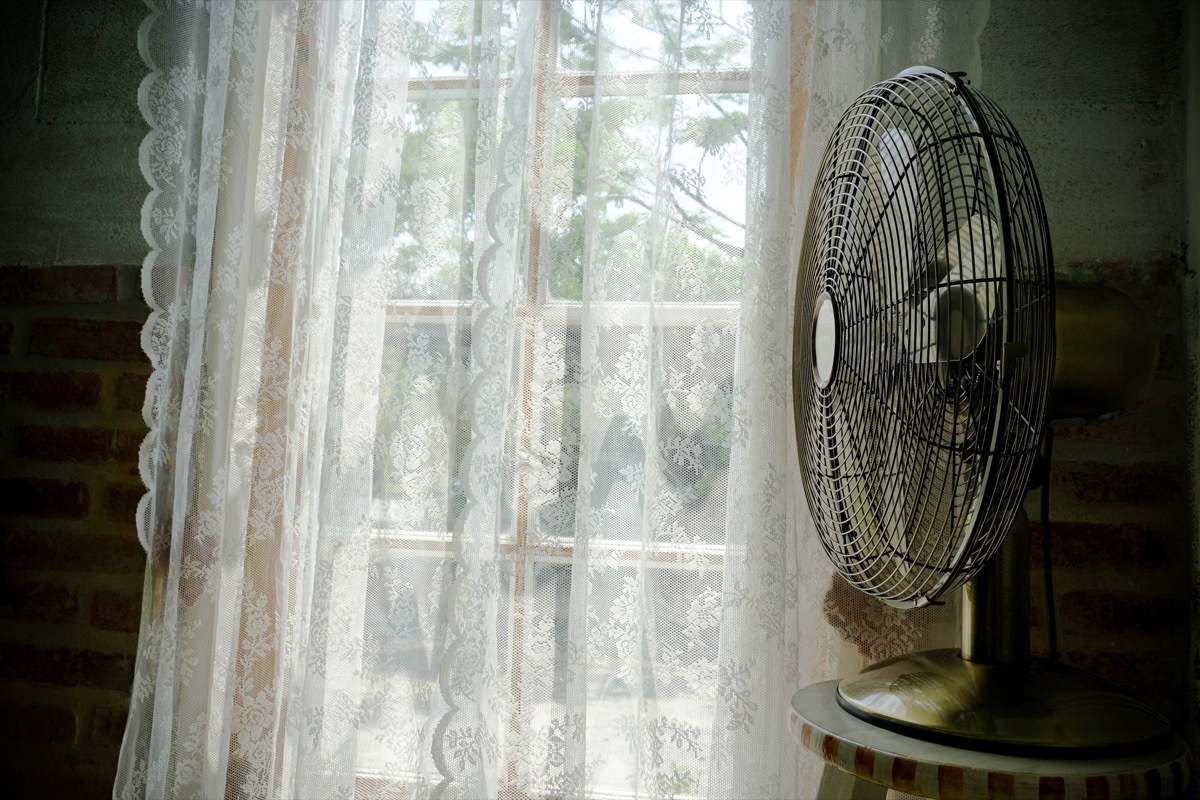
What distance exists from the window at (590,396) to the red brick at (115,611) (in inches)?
21.6

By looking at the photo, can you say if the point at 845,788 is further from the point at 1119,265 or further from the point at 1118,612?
the point at 1119,265

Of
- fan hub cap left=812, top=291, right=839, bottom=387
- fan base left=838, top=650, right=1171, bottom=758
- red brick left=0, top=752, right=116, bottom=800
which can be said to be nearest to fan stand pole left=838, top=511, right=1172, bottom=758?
fan base left=838, top=650, right=1171, bottom=758

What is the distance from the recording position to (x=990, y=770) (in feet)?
2.17

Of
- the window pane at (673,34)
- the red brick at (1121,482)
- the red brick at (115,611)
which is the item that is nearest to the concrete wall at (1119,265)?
the red brick at (1121,482)

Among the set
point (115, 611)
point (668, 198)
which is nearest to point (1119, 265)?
point (668, 198)

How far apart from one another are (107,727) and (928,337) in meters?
1.61

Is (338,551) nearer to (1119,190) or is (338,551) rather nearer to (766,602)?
(766,602)

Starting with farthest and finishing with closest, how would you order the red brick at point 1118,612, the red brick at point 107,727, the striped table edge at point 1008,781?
the red brick at point 107,727 → the red brick at point 1118,612 → the striped table edge at point 1008,781

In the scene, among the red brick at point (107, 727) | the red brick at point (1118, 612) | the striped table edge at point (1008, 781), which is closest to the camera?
the striped table edge at point (1008, 781)

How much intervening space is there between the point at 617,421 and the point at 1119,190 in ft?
2.70

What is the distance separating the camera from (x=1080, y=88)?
1.32 metres

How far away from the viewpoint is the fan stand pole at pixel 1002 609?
0.81 meters

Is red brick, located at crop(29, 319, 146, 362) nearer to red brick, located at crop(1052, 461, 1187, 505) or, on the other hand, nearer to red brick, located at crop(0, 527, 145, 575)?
red brick, located at crop(0, 527, 145, 575)

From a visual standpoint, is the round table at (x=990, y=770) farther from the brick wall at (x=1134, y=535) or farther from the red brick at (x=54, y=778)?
the red brick at (x=54, y=778)
